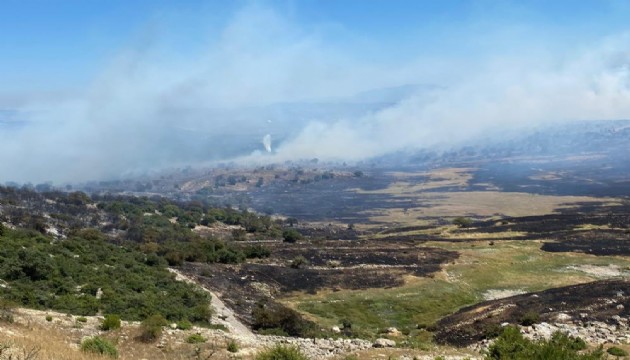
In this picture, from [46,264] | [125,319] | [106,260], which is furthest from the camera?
[106,260]

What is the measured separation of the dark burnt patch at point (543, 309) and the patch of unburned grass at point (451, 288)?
11.0 feet

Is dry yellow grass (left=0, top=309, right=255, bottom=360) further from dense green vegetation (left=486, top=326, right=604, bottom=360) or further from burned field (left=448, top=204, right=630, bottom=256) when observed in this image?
burned field (left=448, top=204, right=630, bottom=256)

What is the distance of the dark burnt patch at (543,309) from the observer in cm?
2427

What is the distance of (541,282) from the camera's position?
4009 centimetres

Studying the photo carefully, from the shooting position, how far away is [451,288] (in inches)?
1519

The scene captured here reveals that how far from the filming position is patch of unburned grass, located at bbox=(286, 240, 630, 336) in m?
31.6

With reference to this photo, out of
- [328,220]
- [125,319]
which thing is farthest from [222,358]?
[328,220]

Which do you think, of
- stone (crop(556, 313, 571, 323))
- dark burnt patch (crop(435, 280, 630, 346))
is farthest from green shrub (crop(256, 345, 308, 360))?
stone (crop(556, 313, 571, 323))

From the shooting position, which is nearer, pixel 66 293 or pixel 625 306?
pixel 66 293

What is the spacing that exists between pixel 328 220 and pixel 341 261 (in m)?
63.5

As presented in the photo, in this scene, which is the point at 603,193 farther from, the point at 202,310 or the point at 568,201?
the point at 202,310

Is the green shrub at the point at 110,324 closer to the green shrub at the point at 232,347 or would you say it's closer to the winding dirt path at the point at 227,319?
the green shrub at the point at 232,347

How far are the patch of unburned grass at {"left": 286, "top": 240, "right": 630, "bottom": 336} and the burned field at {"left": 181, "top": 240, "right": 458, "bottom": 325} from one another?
1587 mm

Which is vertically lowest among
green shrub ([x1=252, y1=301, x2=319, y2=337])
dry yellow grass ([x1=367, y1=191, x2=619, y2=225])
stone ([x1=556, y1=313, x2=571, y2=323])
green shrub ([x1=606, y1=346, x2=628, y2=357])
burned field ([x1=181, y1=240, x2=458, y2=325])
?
dry yellow grass ([x1=367, y1=191, x2=619, y2=225])
